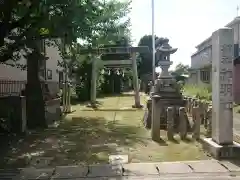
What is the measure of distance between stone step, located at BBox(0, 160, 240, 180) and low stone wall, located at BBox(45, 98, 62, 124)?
322 inches

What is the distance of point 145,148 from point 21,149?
129 inches

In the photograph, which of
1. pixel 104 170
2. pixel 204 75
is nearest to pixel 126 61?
pixel 204 75

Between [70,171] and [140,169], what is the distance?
1.39 m

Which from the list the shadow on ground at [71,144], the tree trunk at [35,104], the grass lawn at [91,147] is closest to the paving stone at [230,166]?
the grass lawn at [91,147]

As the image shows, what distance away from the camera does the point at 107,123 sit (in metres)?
16.7

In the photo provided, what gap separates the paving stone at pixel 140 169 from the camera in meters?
7.59

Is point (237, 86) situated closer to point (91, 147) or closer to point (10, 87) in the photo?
point (10, 87)

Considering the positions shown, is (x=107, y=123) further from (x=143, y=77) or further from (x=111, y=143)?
(x=143, y=77)

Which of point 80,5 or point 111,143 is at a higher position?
point 80,5

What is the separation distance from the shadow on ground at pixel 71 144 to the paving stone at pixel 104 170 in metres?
0.67

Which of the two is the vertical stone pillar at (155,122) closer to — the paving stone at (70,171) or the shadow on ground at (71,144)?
the shadow on ground at (71,144)

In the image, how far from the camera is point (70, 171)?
7.89m

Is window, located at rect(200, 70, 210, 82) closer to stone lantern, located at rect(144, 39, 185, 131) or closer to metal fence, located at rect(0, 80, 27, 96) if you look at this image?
stone lantern, located at rect(144, 39, 185, 131)

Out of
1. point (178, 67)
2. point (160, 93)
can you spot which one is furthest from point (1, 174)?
point (178, 67)
